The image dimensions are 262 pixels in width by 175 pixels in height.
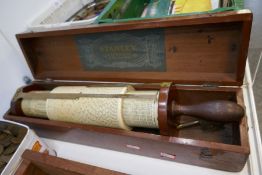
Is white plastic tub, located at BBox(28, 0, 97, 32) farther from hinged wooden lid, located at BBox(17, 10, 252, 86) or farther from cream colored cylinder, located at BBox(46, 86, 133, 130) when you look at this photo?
cream colored cylinder, located at BBox(46, 86, 133, 130)

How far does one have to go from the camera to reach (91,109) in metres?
0.60

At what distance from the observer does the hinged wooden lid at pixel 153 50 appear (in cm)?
53

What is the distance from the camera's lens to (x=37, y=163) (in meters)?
0.57

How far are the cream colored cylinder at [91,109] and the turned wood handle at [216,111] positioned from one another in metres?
0.15

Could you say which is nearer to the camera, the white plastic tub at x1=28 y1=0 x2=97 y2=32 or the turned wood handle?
the turned wood handle

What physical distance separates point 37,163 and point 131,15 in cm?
58

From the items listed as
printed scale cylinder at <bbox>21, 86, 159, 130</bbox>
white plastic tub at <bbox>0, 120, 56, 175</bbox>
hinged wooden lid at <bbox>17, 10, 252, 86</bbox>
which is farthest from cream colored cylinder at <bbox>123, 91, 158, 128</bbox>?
white plastic tub at <bbox>0, 120, 56, 175</bbox>

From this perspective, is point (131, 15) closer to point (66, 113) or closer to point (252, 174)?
point (66, 113)

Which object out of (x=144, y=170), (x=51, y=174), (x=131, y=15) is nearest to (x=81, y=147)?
(x=51, y=174)

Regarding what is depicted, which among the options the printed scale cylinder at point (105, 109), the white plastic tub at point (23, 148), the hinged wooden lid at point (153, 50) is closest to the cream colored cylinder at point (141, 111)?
the printed scale cylinder at point (105, 109)

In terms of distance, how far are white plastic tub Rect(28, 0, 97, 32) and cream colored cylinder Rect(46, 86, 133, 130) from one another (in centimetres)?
23

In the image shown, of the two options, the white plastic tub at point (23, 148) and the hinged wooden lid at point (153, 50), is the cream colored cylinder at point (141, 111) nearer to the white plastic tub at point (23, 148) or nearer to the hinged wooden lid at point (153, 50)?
the hinged wooden lid at point (153, 50)

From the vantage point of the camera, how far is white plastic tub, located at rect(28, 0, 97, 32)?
2.41ft

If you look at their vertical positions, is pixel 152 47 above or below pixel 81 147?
above
